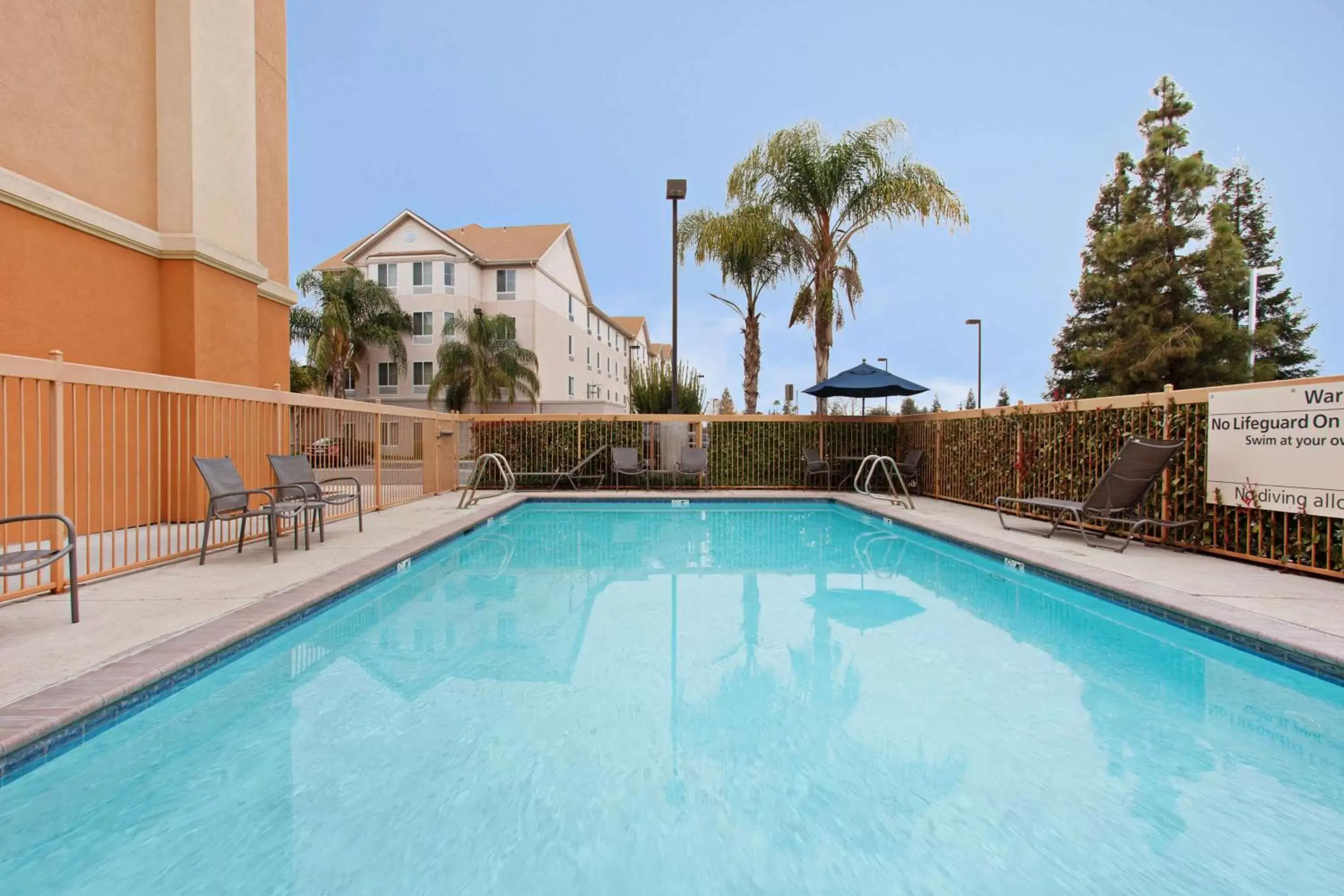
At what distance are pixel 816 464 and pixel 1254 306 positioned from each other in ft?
38.0

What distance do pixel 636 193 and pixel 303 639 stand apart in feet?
61.9

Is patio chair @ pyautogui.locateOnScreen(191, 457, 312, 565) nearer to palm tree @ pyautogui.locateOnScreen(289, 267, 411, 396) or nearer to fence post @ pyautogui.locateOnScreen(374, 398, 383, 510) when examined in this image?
fence post @ pyautogui.locateOnScreen(374, 398, 383, 510)

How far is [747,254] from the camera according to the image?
47.1ft

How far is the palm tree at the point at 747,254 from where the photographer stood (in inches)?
538

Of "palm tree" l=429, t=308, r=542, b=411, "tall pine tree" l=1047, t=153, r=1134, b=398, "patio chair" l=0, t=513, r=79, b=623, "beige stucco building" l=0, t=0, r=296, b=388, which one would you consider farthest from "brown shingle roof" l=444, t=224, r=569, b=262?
"patio chair" l=0, t=513, r=79, b=623

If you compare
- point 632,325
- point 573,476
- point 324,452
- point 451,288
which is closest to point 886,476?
point 573,476

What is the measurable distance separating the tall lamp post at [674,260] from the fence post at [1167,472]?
741 centimetres

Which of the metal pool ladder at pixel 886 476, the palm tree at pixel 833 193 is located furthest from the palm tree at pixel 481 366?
the metal pool ladder at pixel 886 476

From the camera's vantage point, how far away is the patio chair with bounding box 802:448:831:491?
1227 centimetres

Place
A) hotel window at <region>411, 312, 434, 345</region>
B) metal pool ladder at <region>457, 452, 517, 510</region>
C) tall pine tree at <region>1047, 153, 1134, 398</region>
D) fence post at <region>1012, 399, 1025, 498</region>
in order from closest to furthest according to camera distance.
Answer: fence post at <region>1012, 399, 1025, 498</region> → metal pool ladder at <region>457, 452, 517, 510</region> → tall pine tree at <region>1047, 153, 1134, 398</region> → hotel window at <region>411, 312, 434, 345</region>

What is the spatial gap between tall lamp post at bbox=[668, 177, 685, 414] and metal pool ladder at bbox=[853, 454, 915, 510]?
3.86m

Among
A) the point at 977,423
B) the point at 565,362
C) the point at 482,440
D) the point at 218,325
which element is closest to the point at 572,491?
the point at 482,440

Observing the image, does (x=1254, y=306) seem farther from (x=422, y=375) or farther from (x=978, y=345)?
(x=422, y=375)

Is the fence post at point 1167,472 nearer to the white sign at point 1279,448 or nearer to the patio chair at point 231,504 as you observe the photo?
the white sign at point 1279,448
